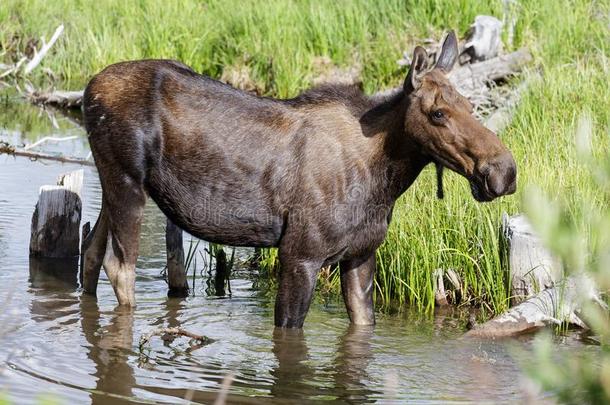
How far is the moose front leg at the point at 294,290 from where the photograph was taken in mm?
6453

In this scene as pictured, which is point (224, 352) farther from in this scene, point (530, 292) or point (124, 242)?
point (530, 292)

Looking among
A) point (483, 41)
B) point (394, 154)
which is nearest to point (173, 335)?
point (394, 154)

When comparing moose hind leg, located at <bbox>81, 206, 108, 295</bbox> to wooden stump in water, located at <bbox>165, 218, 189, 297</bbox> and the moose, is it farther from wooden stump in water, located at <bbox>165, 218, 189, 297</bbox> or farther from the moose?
the moose

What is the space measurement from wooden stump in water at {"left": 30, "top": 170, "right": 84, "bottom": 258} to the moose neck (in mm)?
2853

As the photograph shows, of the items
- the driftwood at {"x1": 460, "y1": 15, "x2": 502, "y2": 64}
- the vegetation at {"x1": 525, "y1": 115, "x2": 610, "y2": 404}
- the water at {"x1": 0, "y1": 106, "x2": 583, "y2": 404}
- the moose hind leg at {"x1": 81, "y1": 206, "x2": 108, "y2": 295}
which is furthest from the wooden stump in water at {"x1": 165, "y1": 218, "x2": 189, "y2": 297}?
the driftwood at {"x1": 460, "y1": 15, "x2": 502, "y2": 64}

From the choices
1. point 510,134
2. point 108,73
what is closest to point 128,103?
point 108,73

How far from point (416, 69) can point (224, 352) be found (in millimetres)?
1921

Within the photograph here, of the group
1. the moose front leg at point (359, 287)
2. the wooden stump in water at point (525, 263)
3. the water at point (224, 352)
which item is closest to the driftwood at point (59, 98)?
the water at point (224, 352)

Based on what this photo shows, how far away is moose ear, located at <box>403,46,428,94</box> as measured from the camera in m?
A: 6.21

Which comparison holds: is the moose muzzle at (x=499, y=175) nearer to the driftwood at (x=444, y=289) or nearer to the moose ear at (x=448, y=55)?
the moose ear at (x=448, y=55)

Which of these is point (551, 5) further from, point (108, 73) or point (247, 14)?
point (108, 73)

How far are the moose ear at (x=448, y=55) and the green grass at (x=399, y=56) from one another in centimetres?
135

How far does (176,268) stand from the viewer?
7770 mm

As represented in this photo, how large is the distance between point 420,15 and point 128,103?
321 inches
